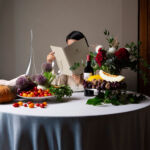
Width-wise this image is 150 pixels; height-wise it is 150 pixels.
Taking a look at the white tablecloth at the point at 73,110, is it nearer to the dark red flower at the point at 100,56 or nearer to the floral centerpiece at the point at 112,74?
the floral centerpiece at the point at 112,74

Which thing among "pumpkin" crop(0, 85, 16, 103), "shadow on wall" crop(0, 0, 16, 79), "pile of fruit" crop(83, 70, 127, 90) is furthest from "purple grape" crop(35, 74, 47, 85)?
"shadow on wall" crop(0, 0, 16, 79)

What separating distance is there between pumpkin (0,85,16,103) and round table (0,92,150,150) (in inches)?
5.8

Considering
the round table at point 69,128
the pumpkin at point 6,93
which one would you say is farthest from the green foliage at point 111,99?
the pumpkin at point 6,93

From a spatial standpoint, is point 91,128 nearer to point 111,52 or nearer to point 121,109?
point 121,109

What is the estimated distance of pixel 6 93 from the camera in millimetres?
1365

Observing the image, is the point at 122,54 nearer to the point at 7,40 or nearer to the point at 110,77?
the point at 110,77

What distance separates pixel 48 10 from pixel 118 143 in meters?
2.70

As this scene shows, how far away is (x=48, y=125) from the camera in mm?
1083

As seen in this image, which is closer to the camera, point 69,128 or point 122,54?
point 69,128

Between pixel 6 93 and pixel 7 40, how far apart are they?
2.27 meters

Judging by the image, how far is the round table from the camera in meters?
1.07

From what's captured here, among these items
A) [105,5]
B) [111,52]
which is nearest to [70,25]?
[105,5]

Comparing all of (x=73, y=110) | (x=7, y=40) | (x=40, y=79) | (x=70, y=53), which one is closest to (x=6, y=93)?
(x=40, y=79)

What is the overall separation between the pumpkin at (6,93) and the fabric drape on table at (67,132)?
21cm
